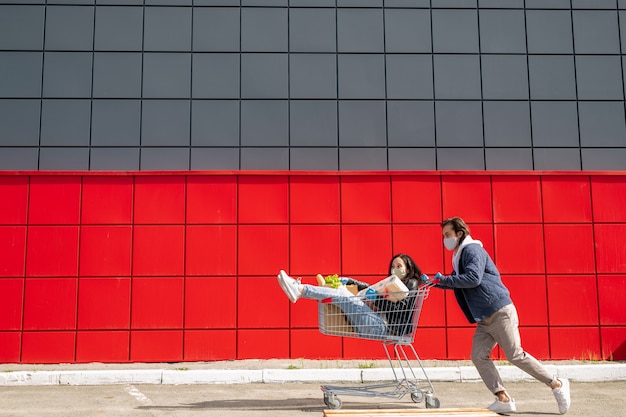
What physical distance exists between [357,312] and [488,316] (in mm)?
1183

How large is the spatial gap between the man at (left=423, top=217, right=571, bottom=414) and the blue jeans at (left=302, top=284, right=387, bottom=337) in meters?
0.59

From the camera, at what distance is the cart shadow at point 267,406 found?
6.29m

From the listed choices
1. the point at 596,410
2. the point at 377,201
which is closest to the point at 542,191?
the point at 377,201

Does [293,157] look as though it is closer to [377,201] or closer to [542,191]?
[377,201]

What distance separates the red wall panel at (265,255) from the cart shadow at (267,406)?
2.58m

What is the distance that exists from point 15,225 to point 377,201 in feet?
17.0

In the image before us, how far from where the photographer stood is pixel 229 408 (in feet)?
20.9

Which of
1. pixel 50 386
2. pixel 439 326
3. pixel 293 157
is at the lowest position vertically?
pixel 50 386

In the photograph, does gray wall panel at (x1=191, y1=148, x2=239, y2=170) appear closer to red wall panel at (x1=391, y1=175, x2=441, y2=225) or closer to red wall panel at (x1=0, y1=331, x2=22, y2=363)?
red wall panel at (x1=391, y1=175, x2=441, y2=225)

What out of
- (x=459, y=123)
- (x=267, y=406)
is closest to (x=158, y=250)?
(x=267, y=406)

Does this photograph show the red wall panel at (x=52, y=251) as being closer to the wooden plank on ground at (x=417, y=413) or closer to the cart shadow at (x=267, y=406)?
the cart shadow at (x=267, y=406)

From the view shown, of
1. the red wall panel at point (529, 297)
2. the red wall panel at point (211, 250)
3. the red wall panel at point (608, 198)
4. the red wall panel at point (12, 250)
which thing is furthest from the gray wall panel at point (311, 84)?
the red wall panel at point (529, 297)

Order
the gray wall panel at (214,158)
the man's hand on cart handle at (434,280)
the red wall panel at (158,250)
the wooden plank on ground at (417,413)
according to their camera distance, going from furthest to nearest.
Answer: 1. the gray wall panel at (214,158)
2. the red wall panel at (158,250)
3. the man's hand on cart handle at (434,280)
4. the wooden plank on ground at (417,413)

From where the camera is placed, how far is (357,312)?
19.8 feet
